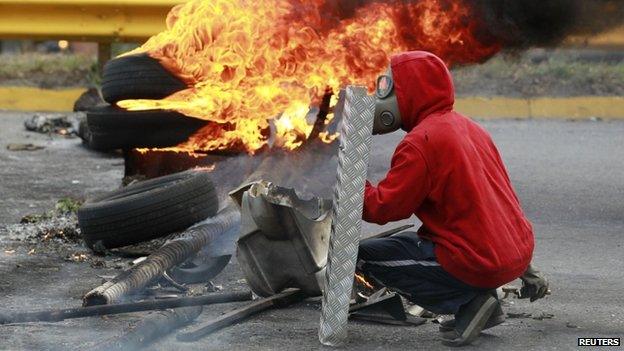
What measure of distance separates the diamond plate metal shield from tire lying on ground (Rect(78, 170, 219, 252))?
76.3 inches

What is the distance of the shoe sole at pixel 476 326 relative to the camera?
17.7 ft

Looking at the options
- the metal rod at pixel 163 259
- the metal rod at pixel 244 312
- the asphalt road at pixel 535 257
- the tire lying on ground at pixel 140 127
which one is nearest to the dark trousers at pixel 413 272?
the asphalt road at pixel 535 257

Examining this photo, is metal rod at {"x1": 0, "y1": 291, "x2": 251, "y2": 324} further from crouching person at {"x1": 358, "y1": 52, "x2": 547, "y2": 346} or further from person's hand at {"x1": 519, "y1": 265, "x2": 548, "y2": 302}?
person's hand at {"x1": 519, "y1": 265, "x2": 548, "y2": 302}

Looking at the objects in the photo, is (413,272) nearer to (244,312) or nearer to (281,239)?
(281,239)

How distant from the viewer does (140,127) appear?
342 inches

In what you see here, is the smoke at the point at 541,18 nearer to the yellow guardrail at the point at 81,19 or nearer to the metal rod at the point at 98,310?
the metal rod at the point at 98,310

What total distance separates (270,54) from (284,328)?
3039 millimetres

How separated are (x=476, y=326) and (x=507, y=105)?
7.82 metres

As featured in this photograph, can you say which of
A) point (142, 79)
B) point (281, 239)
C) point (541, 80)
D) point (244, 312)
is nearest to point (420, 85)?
point (281, 239)

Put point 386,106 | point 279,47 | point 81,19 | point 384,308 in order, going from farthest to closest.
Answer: point 81,19 < point 279,47 < point 384,308 < point 386,106

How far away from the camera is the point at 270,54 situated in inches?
324

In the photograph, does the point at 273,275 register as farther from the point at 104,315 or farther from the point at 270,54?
the point at 270,54

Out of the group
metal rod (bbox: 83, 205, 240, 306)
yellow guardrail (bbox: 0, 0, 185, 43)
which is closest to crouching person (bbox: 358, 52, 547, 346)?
metal rod (bbox: 83, 205, 240, 306)

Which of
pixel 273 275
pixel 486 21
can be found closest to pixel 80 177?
pixel 486 21
